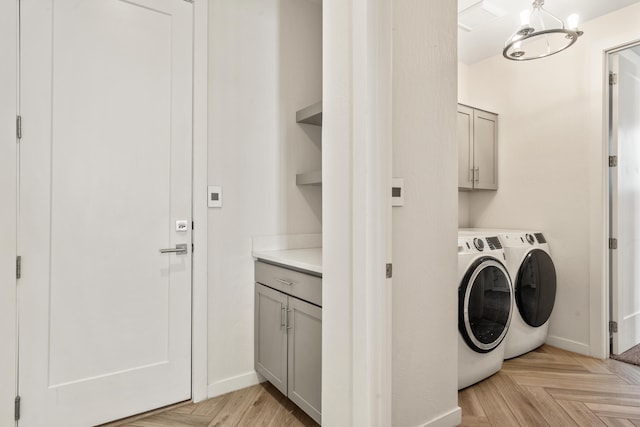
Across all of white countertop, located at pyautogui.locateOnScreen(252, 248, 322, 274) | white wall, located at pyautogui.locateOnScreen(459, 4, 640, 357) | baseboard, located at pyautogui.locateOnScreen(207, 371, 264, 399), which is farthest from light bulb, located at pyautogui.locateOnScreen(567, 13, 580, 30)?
baseboard, located at pyautogui.locateOnScreen(207, 371, 264, 399)

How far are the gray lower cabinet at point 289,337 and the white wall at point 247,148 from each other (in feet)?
0.45

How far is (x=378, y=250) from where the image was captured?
1.30 metres

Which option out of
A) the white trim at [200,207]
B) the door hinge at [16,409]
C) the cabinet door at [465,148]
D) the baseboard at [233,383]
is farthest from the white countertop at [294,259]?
the cabinet door at [465,148]

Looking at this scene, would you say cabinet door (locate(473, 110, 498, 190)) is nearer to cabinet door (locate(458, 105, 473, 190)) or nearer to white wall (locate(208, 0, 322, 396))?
cabinet door (locate(458, 105, 473, 190))

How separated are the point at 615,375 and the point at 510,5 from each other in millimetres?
2695

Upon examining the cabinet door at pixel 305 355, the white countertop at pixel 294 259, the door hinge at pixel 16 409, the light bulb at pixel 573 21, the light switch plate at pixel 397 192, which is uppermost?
the light bulb at pixel 573 21

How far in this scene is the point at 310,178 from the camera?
88.1 inches

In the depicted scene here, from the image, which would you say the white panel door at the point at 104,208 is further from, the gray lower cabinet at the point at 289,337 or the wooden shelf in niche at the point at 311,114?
the wooden shelf in niche at the point at 311,114

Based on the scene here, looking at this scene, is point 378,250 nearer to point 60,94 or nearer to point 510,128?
point 60,94

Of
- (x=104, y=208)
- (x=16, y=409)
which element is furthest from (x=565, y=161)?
(x=16, y=409)

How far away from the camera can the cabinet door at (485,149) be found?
309 centimetres

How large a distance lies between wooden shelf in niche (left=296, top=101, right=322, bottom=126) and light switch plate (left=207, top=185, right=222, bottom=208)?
0.74m

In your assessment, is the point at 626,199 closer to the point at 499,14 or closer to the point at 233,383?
the point at 499,14

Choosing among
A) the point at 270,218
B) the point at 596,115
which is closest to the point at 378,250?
the point at 270,218
